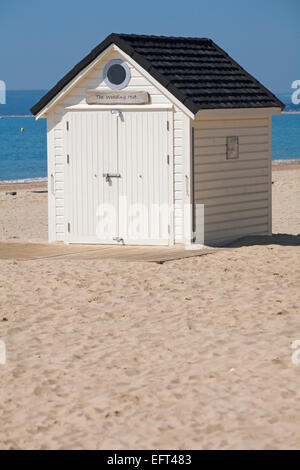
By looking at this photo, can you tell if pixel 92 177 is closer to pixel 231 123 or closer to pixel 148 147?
pixel 148 147

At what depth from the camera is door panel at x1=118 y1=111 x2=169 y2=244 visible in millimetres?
14336

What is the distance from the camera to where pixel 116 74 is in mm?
14539

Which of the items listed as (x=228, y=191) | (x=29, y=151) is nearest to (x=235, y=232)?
(x=228, y=191)

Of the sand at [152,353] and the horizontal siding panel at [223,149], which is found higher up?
the horizontal siding panel at [223,149]

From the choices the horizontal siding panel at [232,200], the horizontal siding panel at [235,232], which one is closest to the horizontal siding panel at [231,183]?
the horizontal siding panel at [232,200]

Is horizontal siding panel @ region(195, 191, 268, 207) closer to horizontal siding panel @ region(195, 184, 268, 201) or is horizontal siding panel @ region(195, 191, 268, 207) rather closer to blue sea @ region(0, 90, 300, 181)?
horizontal siding panel @ region(195, 184, 268, 201)

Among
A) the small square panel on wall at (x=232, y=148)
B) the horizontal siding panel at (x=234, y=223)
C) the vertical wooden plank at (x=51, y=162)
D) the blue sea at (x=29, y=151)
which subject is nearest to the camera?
the horizontal siding panel at (x=234, y=223)

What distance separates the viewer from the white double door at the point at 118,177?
14.4 metres

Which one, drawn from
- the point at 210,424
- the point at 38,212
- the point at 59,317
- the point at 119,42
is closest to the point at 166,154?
the point at 119,42

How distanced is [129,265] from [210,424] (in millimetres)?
6145

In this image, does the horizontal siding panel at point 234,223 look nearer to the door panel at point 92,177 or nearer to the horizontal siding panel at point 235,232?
the horizontal siding panel at point 235,232

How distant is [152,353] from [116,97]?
21.1 ft

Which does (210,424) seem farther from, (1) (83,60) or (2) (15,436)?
(1) (83,60)

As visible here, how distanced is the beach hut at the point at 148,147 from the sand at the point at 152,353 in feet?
3.82
